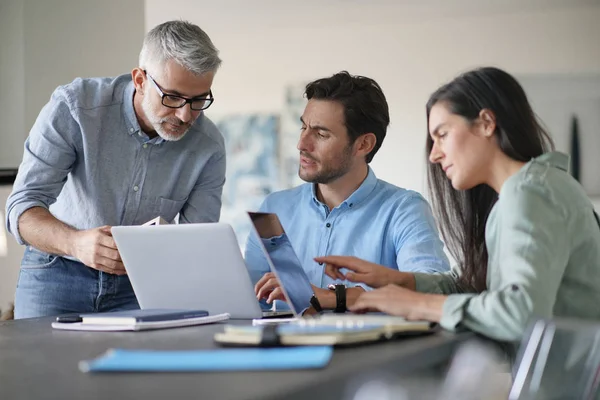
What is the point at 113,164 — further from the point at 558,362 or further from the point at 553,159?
the point at 558,362

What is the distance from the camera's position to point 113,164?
2.73 metres

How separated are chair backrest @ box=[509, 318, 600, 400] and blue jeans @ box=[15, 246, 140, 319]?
5.02 ft

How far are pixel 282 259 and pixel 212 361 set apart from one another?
2.30 ft

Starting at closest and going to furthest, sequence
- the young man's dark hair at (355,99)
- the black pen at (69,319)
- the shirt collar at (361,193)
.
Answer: the black pen at (69,319), the shirt collar at (361,193), the young man's dark hair at (355,99)

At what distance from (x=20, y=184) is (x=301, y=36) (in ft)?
21.0

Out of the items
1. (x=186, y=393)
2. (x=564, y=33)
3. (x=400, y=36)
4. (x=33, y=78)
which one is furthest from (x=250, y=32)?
(x=186, y=393)

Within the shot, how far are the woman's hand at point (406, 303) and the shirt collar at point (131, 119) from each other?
122cm

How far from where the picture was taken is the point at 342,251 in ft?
9.05

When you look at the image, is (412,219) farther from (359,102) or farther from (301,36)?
(301,36)

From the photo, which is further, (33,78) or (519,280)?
(33,78)

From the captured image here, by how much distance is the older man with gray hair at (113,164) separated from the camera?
8.55ft

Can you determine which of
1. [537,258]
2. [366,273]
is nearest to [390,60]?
[366,273]

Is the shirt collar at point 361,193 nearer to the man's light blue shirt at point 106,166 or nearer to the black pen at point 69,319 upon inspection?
the man's light blue shirt at point 106,166

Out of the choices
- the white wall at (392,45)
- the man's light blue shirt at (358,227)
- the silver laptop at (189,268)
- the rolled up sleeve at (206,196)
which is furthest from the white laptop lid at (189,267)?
the white wall at (392,45)
